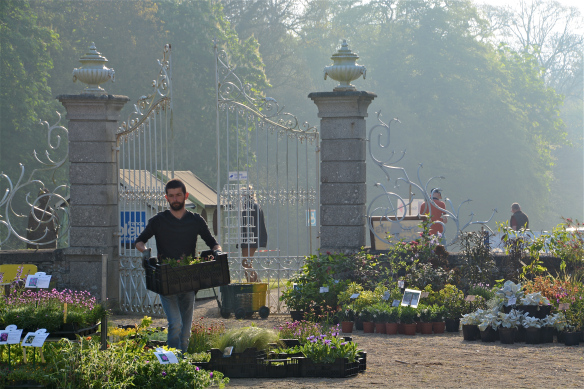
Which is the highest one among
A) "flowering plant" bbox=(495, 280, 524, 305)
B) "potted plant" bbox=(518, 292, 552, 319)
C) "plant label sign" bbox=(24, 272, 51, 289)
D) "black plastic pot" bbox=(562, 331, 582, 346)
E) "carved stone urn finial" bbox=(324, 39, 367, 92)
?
"carved stone urn finial" bbox=(324, 39, 367, 92)

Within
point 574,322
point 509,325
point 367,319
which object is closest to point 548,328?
point 574,322

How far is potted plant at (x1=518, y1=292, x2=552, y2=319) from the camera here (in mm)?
8148

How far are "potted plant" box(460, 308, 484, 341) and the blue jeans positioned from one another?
3.32m

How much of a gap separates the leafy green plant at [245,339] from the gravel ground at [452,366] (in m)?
0.29

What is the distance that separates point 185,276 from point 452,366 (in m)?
2.55

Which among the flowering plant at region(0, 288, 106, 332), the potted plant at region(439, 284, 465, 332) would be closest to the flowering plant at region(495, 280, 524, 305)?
the potted plant at region(439, 284, 465, 332)

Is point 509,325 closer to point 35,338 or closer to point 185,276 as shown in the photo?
point 185,276

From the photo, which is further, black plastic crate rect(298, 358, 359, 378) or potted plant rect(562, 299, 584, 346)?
potted plant rect(562, 299, 584, 346)

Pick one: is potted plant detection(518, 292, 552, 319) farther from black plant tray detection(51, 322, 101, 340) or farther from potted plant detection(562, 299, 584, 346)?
black plant tray detection(51, 322, 101, 340)

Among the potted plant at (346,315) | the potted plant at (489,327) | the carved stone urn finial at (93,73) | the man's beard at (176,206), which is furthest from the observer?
the carved stone urn finial at (93,73)

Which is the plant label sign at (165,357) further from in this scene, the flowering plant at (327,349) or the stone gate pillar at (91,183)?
the stone gate pillar at (91,183)

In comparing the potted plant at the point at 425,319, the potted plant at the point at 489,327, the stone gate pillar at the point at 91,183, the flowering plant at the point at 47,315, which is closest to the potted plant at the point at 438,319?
the potted plant at the point at 425,319

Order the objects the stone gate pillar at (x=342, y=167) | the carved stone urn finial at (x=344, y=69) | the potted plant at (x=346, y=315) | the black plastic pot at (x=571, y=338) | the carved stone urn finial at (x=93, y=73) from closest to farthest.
→ the black plastic pot at (x=571, y=338), the potted plant at (x=346, y=315), the stone gate pillar at (x=342, y=167), the carved stone urn finial at (x=344, y=69), the carved stone urn finial at (x=93, y=73)

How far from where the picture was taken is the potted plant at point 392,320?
340 inches
